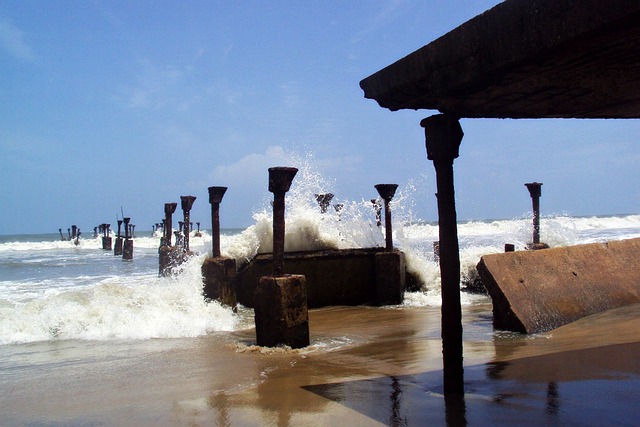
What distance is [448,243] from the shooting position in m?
3.86

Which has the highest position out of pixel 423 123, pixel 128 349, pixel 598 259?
pixel 423 123

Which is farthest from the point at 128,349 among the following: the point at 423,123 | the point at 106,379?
the point at 423,123

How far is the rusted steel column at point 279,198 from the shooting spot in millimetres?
6148

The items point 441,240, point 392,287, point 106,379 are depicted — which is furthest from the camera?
point 392,287

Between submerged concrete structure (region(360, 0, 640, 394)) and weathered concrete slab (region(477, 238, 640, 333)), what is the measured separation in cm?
264

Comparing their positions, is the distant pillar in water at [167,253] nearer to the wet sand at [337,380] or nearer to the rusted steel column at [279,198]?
the wet sand at [337,380]

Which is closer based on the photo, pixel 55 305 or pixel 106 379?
pixel 106 379

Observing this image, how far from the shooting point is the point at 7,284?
16.2 meters

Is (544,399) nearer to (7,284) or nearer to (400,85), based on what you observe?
(400,85)

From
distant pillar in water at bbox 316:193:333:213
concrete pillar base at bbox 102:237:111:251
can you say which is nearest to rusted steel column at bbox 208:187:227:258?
Result: distant pillar in water at bbox 316:193:333:213

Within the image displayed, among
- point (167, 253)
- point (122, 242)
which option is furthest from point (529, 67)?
point (122, 242)

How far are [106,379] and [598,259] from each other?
6.07m

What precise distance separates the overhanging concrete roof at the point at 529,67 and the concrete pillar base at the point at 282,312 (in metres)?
2.65

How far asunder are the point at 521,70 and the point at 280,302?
3.72 metres
